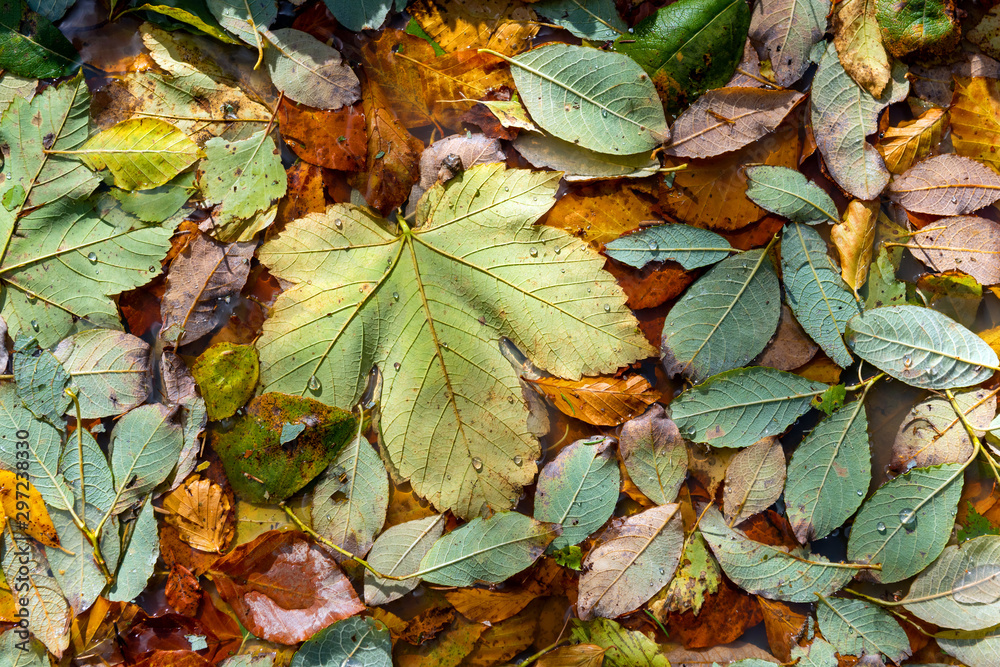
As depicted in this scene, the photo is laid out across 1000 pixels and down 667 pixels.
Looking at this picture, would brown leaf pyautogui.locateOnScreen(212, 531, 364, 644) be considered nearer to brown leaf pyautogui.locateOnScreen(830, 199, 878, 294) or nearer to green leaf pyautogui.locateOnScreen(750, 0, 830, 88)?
brown leaf pyautogui.locateOnScreen(830, 199, 878, 294)

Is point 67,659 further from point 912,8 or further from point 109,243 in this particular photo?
point 912,8

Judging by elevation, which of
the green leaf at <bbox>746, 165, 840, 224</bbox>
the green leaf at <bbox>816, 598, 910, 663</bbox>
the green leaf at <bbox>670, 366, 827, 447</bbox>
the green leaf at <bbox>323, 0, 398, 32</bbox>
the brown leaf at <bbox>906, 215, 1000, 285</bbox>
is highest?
the green leaf at <bbox>323, 0, 398, 32</bbox>

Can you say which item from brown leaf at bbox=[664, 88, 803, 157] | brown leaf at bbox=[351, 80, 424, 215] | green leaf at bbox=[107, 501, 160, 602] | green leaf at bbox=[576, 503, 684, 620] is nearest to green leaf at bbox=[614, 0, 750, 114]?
brown leaf at bbox=[664, 88, 803, 157]

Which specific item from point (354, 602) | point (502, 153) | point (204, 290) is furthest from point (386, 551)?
point (502, 153)

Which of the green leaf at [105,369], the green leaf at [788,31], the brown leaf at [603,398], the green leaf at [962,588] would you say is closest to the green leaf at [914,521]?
the green leaf at [962,588]

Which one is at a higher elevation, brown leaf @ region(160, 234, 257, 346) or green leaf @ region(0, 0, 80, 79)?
green leaf @ region(0, 0, 80, 79)

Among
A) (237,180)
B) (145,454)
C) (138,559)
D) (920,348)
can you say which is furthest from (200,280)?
(920,348)
